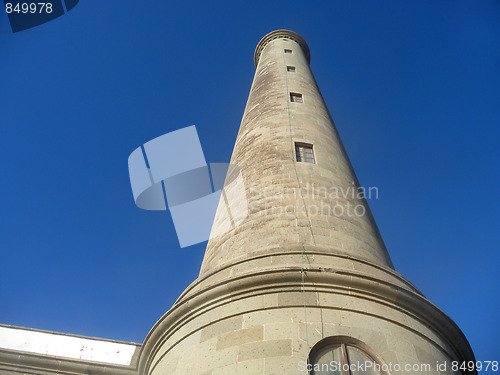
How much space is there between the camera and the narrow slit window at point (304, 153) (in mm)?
10839

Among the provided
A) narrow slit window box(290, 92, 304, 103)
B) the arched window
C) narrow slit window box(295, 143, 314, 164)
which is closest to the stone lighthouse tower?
the arched window

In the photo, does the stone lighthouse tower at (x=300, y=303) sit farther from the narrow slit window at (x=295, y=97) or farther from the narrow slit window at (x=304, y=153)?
the narrow slit window at (x=295, y=97)

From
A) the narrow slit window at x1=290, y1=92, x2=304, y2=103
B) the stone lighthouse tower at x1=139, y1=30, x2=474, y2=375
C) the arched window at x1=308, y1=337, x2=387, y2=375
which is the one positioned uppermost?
the narrow slit window at x1=290, y1=92, x2=304, y2=103

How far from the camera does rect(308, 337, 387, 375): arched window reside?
6.06m

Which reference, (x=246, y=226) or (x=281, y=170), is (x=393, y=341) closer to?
(x=246, y=226)

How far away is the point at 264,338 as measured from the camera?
634 centimetres

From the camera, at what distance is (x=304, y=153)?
11.1 metres

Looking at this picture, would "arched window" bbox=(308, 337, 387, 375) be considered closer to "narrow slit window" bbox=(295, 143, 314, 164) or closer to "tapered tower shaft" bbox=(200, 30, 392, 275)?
"tapered tower shaft" bbox=(200, 30, 392, 275)

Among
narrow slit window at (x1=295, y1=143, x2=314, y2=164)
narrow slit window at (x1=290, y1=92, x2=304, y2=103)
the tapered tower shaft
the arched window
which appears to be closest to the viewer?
the arched window

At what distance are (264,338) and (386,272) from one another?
8.30 feet

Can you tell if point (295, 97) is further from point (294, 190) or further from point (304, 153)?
point (294, 190)

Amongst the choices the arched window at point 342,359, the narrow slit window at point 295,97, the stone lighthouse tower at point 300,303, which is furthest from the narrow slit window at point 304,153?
the arched window at point 342,359

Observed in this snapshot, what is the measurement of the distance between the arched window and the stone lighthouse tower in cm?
1

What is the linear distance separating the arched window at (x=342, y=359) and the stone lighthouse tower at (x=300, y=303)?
0.01m
